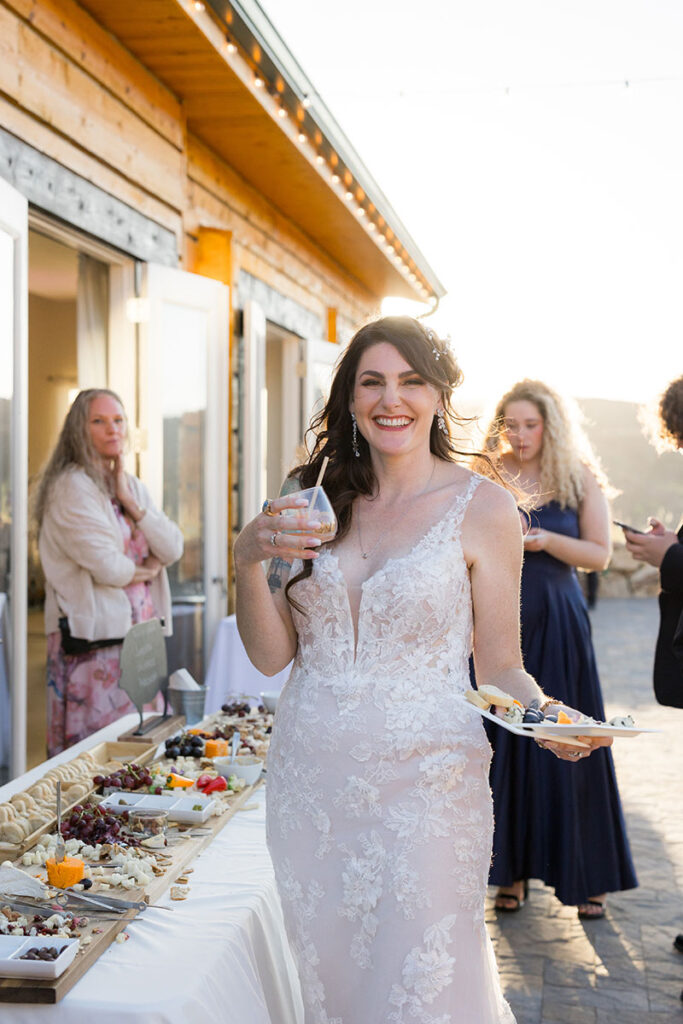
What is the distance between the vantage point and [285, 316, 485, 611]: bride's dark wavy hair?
2.26 meters

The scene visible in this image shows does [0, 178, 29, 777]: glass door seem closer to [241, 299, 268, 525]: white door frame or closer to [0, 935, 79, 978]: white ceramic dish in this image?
[0, 935, 79, 978]: white ceramic dish

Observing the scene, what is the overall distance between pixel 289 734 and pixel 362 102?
6817 millimetres

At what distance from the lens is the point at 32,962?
1.60 metres

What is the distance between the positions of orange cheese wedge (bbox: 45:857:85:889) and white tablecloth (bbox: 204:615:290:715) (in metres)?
3.06

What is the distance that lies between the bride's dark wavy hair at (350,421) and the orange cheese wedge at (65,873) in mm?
663

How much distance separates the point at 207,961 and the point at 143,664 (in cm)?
163

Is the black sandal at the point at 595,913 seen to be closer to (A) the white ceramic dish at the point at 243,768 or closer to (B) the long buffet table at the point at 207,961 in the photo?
(A) the white ceramic dish at the point at 243,768

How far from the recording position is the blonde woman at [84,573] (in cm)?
440

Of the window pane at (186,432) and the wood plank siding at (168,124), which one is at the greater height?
the wood plank siding at (168,124)

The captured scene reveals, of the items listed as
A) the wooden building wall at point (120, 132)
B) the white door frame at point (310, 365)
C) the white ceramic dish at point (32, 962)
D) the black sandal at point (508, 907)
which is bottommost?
the black sandal at point (508, 907)

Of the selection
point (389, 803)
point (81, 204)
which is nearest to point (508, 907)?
point (389, 803)

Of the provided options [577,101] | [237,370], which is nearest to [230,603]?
[237,370]

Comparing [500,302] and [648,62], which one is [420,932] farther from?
[500,302]

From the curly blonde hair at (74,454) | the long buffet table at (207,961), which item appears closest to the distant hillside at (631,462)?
the curly blonde hair at (74,454)
